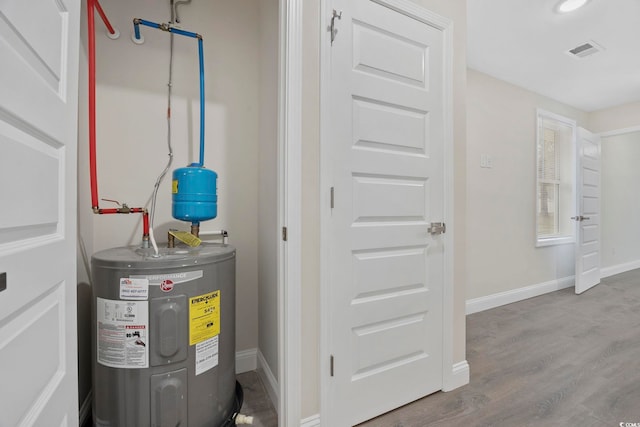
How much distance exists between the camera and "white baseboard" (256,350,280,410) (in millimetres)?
1591

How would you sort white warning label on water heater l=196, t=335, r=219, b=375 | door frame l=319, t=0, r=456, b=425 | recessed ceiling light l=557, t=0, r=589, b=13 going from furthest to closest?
recessed ceiling light l=557, t=0, r=589, b=13, door frame l=319, t=0, r=456, b=425, white warning label on water heater l=196, t=335, r=219, b=375

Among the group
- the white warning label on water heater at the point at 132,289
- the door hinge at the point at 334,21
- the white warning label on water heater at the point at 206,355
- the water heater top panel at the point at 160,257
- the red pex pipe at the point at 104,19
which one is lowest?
the white warning label on water heater at the point at 206,355

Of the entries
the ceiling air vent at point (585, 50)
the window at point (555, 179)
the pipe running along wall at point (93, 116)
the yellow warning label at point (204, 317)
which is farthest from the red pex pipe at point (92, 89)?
the window at point (555, 179)

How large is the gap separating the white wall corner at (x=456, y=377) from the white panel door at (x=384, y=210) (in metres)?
0.05

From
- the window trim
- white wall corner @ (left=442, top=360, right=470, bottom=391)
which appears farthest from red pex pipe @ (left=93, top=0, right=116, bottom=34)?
the window trim

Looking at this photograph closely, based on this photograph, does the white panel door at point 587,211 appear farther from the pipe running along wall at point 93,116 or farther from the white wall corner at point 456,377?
the pipe running along wall at point 93,116

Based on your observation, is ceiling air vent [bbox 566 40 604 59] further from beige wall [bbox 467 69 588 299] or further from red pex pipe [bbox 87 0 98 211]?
red pex pipe [bbox 87 0 98 211]

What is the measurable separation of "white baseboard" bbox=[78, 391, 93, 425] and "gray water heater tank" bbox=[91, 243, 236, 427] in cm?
20

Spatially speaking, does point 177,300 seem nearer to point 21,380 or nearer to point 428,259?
point 21,380

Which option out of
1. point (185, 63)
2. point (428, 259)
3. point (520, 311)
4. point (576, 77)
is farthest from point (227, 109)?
point (576, 77)

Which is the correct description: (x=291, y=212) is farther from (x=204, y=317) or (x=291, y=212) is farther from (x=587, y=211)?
(x=587, y=211)

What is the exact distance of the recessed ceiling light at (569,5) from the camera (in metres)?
2.09

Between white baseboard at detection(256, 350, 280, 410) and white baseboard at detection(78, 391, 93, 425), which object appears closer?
white baseboard at detection(78, 391, 93, 425)

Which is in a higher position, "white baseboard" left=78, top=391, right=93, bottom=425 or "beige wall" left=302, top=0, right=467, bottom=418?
"beige wall" left=302, top=0, right=467, bottom=418
